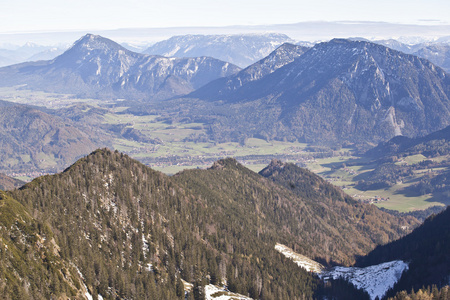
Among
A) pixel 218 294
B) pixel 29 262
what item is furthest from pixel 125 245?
pixel 29 262

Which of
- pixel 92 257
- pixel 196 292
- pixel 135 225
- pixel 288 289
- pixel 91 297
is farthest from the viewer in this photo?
pixel 288 289

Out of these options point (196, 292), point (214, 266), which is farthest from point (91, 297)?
point (214, 266)

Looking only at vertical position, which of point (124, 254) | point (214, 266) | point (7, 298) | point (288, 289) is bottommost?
point (288, 289)

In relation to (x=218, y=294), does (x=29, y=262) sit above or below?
above

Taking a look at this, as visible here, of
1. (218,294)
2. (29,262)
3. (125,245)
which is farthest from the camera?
(125,245)

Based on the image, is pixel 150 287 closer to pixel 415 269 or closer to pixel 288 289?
pixel 288 289

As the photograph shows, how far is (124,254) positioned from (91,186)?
35.5 metres

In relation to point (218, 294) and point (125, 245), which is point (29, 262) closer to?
point (125, 245)

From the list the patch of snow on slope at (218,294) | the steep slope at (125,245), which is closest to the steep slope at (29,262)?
the steep slope at (125,245)

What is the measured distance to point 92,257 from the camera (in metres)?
141

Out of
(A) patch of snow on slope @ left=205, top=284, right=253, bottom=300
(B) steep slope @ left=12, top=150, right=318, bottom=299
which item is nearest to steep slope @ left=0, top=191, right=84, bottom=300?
(B) steep slope @ left=12, top=150, right=318, bottom=299

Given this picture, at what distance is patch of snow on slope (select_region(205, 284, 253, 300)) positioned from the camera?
157 meters

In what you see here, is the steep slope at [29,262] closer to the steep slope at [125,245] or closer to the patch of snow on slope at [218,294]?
the steep slope at [125,245]

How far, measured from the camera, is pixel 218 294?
16038cm
